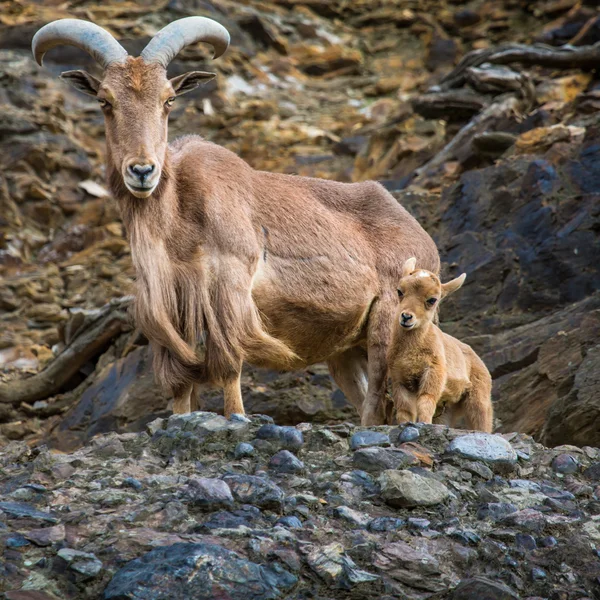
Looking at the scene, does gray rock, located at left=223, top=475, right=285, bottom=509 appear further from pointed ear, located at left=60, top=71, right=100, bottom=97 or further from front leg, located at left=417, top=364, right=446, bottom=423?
pointed ear, located at left=60, top=71, right=100, bottom=97

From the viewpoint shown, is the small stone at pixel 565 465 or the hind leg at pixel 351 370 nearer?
the small stone at pixel 565 465

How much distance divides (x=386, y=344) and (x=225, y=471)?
9.64 ft

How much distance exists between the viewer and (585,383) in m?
7.81

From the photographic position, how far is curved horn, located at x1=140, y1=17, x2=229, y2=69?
754 centimetres

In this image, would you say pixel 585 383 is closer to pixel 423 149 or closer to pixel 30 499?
pixel 30 499

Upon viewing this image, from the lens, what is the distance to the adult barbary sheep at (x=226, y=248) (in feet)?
23.2

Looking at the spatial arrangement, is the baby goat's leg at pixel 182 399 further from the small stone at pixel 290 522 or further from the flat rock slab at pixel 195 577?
the flat rock slab at pixel 195 577

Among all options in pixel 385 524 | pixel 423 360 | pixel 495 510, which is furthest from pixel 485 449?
pixel 385 524

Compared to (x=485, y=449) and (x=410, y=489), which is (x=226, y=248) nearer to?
(x=485, y=449)

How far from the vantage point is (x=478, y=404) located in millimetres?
7371

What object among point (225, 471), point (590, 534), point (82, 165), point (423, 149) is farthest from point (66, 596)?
point (82, 165)

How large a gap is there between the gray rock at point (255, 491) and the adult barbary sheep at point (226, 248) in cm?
188

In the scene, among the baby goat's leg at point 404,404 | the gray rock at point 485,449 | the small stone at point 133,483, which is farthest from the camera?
the baby goat's leg at point 404,404

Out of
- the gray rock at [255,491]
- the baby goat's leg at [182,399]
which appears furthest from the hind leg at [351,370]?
the gray rock at [255,491]
